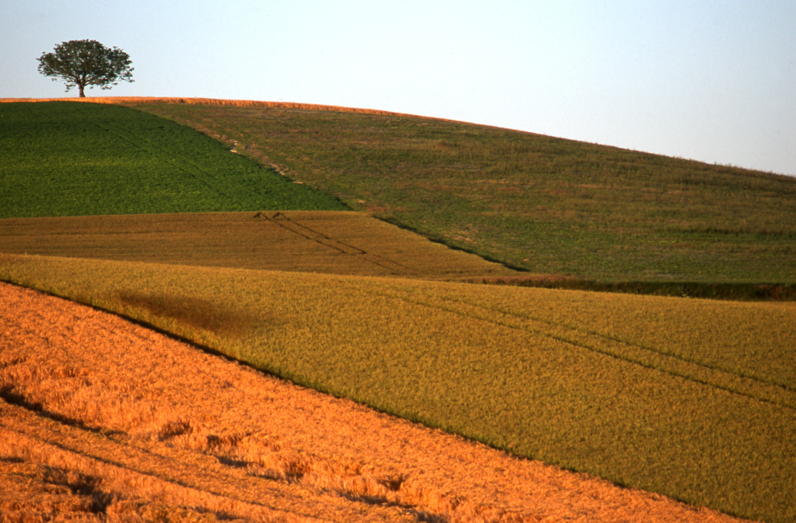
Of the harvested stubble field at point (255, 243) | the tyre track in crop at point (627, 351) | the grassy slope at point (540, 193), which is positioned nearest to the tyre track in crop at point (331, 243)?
the harvested stubble field at point (255, 243)

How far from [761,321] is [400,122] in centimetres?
3332

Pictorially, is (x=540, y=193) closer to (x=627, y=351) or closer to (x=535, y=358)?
(x=627, y=351)

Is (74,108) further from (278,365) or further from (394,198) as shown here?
(278,365)

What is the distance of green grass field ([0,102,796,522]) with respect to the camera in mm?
6805

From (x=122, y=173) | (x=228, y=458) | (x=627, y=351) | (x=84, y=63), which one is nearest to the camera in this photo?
(x=228, y=458)

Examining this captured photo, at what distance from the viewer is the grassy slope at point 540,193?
63.3ft

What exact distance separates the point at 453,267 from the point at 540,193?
11139 mm

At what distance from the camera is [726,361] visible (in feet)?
27.3

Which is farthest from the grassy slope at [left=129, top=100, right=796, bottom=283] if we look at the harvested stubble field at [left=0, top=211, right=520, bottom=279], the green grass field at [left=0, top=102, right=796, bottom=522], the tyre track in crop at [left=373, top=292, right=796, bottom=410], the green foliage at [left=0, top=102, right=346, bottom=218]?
the tyre track in crop at [left=373, top=292, right=796, bottom=410]

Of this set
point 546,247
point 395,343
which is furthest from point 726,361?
point 546,247

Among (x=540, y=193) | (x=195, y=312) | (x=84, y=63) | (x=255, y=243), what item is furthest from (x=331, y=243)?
(x=84, y=63)

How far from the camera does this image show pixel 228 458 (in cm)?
583

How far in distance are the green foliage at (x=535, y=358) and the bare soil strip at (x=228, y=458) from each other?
0.44 meters

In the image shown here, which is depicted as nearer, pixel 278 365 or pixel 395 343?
pixel 278 365
